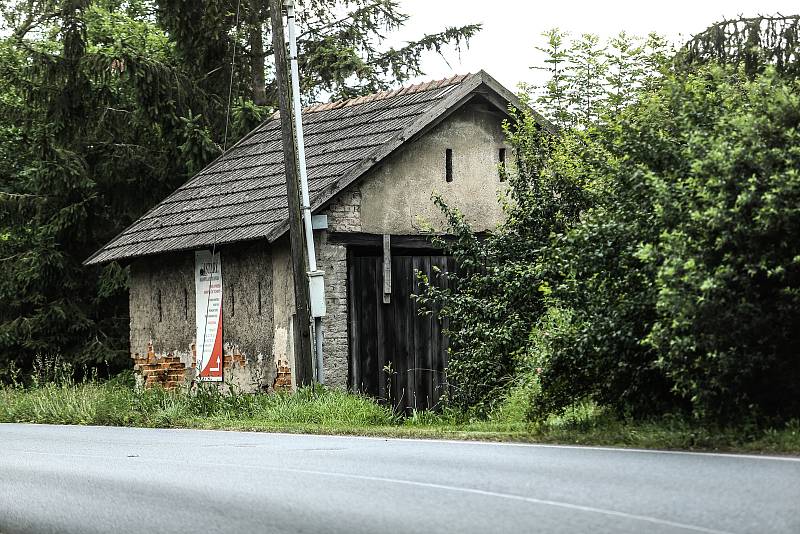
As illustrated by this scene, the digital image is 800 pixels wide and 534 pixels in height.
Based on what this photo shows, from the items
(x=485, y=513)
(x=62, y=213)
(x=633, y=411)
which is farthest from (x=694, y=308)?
(x=62, y=213)

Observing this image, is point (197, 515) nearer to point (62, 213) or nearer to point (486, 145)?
point (486, 145)

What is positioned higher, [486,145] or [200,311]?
[486,145]

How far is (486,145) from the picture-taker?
2408 cm

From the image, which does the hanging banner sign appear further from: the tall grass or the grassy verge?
the grassy verge

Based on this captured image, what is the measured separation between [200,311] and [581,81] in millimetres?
8357

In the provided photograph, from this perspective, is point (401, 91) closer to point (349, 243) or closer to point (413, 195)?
point (413, 195)

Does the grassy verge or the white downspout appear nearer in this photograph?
the grassy verge

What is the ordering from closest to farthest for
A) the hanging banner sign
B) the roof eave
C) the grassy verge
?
the grassy verge → the roof eave → the hanging banner sign

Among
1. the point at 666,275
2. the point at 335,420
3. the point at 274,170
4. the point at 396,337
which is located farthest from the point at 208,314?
the point at 666,275

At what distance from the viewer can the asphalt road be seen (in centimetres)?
832

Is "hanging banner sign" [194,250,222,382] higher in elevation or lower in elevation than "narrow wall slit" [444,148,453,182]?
lower

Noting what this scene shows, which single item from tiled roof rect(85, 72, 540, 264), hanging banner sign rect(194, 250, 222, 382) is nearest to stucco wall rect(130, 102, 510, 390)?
hanging banner sign rect(194, 250, 222, 382)

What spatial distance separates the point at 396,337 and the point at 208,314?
3830 millimetres

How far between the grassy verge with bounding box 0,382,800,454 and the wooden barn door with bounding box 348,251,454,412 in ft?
4.14
